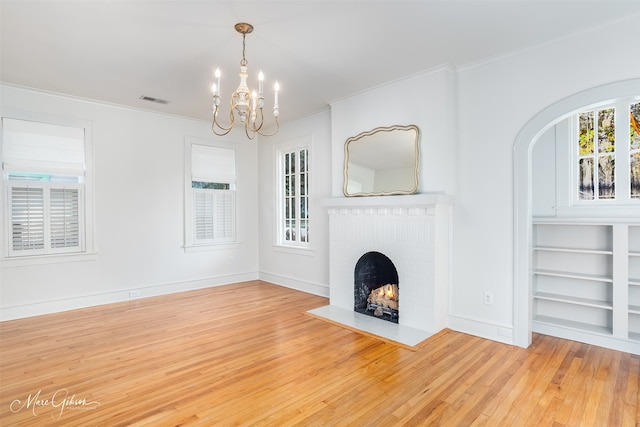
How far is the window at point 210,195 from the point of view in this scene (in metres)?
5.57

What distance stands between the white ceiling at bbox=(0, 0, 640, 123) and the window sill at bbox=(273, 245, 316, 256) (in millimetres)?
2580

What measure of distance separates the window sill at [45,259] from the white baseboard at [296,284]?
2.74 metres

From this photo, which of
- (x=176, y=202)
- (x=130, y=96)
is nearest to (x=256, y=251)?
(x=176, y=202)

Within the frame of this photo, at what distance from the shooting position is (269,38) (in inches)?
117

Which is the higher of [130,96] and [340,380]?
[130,96]

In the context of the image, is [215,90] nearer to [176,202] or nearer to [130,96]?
[130,96]

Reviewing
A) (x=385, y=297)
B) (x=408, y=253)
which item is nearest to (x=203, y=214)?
(x=385, y=297)

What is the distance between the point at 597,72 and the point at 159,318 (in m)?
5.20

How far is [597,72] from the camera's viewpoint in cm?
284

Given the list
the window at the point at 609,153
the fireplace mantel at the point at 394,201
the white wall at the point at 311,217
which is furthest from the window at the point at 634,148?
the white wall at the point at 311,217

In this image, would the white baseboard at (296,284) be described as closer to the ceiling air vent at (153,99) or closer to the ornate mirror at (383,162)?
the ornate mirror at (383,162)

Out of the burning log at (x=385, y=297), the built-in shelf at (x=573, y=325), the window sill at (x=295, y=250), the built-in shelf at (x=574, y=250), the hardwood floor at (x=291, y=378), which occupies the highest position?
the built-in shelf at (x=574, y=250)

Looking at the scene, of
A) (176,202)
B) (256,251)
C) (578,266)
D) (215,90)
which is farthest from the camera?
(256,251)

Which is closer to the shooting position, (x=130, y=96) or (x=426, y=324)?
(x=426, y=324)
